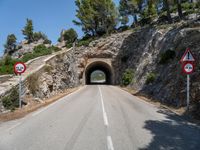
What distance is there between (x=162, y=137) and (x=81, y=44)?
43372 millimetres

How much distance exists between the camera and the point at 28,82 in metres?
18.8

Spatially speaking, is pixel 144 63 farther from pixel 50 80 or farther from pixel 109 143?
pixel 109 143

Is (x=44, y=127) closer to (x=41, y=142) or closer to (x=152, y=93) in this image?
(x=41, y=142)

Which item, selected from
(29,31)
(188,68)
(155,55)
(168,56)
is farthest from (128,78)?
(29,31)

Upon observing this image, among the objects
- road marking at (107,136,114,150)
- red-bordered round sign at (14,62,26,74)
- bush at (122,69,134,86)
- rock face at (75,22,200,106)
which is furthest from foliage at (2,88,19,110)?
bush at (122,69,134,86)

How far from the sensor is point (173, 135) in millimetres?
8250

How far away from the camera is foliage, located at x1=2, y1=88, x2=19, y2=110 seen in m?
15.2

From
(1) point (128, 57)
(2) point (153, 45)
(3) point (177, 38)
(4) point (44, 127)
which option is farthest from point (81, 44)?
(4) point (44, 127)

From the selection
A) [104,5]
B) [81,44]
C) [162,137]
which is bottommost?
[162,137]

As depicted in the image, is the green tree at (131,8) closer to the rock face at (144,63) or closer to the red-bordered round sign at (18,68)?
the rock face at (144,63)

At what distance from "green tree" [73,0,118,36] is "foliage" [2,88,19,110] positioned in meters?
43.4

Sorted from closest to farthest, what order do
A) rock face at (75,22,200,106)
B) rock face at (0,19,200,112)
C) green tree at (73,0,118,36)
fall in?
rock face at (75,22,200,106) < rock face at (0,19,200,112) < green tree at (73,0,118,36)

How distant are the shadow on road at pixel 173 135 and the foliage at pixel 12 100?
9134 mm

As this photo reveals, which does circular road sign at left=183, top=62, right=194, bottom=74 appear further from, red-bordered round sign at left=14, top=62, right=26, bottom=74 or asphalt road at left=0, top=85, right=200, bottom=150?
red-bordered round sign at left=14, top=62, right=26, bottom=74
